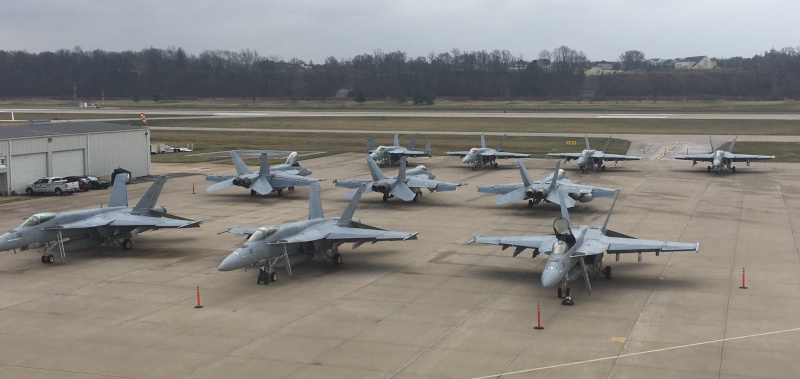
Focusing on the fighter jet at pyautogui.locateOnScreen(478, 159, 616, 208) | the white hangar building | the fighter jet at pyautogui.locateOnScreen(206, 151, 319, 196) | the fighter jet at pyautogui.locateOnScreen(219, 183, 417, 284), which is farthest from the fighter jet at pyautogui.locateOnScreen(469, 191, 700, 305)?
the white hangar building

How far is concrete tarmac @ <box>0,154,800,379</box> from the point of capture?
69.7ft

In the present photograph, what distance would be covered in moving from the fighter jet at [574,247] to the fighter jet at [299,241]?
17.1 ft

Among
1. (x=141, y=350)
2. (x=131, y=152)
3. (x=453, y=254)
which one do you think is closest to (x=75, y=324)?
(x=141, y=350)

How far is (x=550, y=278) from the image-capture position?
26297 mm

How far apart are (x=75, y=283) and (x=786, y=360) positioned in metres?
24.6

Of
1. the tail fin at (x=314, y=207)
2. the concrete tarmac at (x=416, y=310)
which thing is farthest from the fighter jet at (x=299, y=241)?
the concrete tarmac at (x=416, y=310)

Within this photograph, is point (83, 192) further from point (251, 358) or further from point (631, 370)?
point (631, 370)

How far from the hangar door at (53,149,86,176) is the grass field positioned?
17124 millimetres

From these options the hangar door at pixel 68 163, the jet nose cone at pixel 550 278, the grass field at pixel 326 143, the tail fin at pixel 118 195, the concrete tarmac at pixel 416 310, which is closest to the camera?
the concrete tarmac at pixel 416 310

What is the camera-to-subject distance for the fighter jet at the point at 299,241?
Result: 29.3m

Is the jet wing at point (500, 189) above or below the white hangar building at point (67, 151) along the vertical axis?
below

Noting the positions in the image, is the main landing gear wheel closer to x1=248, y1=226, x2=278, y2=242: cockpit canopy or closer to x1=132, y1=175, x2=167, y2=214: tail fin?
x1=248, y1=226, x2=278, y2=242: cockpit canopy

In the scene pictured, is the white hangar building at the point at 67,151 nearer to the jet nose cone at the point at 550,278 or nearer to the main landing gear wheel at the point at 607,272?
the main landing gear wheel at the point at 607,272

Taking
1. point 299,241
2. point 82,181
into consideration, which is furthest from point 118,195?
point 82,181
